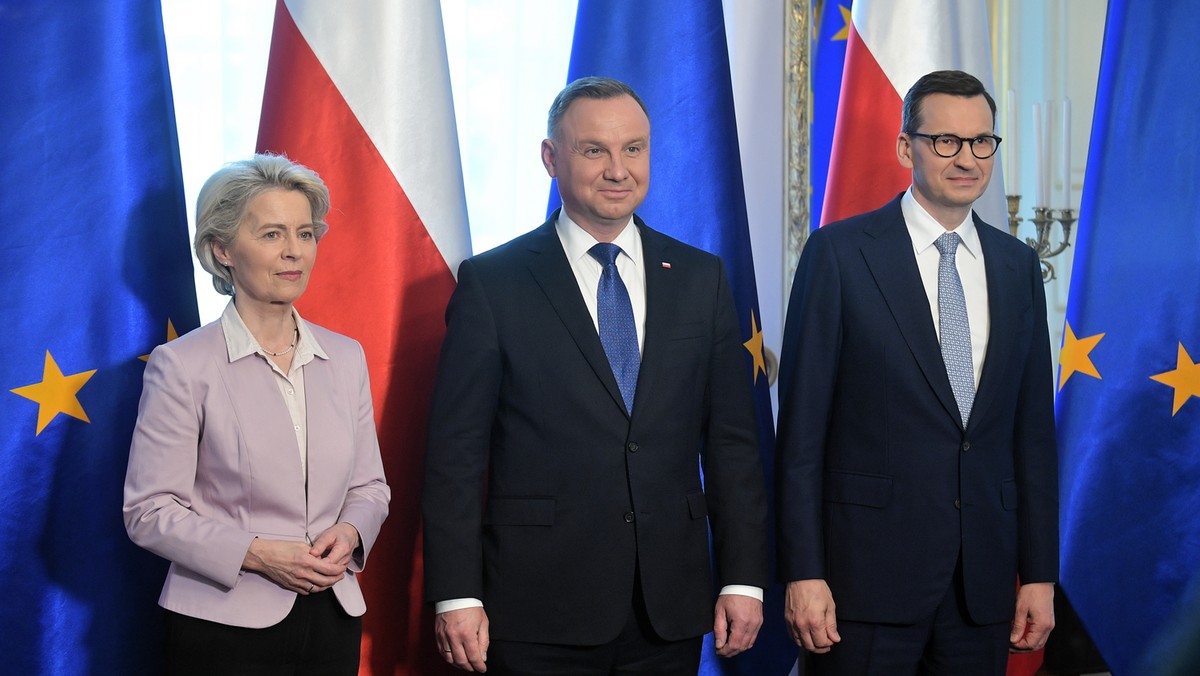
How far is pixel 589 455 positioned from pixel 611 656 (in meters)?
0.36

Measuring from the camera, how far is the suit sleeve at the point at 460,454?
75.2 inches

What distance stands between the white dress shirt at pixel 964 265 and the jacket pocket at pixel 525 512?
82cm

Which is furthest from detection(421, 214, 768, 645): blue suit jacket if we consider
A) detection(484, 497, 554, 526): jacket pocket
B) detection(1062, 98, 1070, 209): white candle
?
detection(1062, 98, 1070, 209): white candle

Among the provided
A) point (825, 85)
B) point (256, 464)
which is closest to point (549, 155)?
point (256, 464)

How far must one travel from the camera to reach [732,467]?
2.10 metres

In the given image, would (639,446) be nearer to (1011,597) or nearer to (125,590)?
(1011,597)

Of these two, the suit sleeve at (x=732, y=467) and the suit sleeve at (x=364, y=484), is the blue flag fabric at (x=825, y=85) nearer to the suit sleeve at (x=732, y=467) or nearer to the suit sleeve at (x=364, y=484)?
the suit sleeve at (x=732, y=467)

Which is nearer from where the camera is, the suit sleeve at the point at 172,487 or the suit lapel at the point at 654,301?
the suit sleeve at the point at 172,487

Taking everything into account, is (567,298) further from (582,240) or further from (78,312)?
(78,312)

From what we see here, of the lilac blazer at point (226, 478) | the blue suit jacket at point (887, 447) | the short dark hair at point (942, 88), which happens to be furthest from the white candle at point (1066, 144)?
the lilac blazer at point (226, 478)

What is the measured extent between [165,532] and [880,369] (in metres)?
1.28

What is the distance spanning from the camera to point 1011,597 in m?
2.13

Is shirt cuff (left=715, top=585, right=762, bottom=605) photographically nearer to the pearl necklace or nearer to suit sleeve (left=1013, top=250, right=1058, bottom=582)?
suit sleeve (left=1013, top=250, right=1058, bottom=582)

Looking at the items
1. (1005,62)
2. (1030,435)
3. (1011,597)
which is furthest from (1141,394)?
(1005,62)
